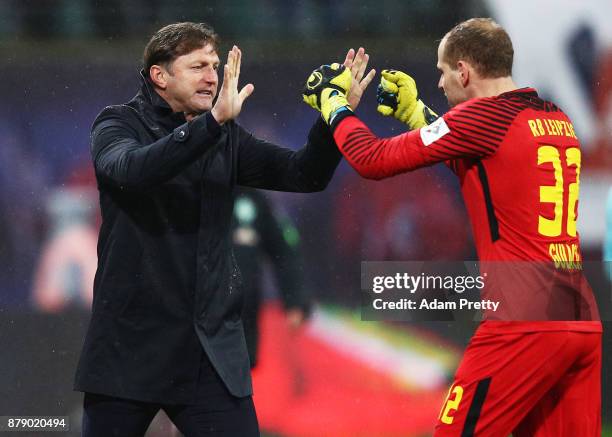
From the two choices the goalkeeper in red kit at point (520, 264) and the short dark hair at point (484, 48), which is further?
the short dark hair at point (484, 48)

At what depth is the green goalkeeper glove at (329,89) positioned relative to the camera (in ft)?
9.58

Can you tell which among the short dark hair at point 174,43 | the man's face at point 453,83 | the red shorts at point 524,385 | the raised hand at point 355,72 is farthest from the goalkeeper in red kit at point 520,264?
the short dark hair at point 174,43

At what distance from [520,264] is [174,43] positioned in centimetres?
128

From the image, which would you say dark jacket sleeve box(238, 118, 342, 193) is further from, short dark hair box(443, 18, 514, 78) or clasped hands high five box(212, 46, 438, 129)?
short dark hair box(443, 18, 514, 78)

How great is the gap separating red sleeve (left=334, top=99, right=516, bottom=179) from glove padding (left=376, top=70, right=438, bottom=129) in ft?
1.29

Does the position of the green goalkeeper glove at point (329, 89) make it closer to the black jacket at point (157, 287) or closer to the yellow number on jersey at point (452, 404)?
the black jacket at point (157, 287)

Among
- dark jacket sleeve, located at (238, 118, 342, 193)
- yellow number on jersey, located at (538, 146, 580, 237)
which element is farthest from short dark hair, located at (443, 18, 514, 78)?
dark jacket sleeve, located at (238, 118, 342, 193)

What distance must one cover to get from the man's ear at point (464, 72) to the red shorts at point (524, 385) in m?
0.76

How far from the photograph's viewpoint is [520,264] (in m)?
2.63

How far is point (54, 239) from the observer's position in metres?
4.68

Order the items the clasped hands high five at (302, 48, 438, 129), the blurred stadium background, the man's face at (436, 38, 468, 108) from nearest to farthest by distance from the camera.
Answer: the man's face at (436, 38, 468, 108) < the clasped hands high five at (302, 48, 438, 129) < the blurred stadium background

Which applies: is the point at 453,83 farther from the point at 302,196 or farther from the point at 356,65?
the point at 302,196

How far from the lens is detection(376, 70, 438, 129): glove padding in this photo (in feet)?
10.4

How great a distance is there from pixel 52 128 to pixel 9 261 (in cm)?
70
